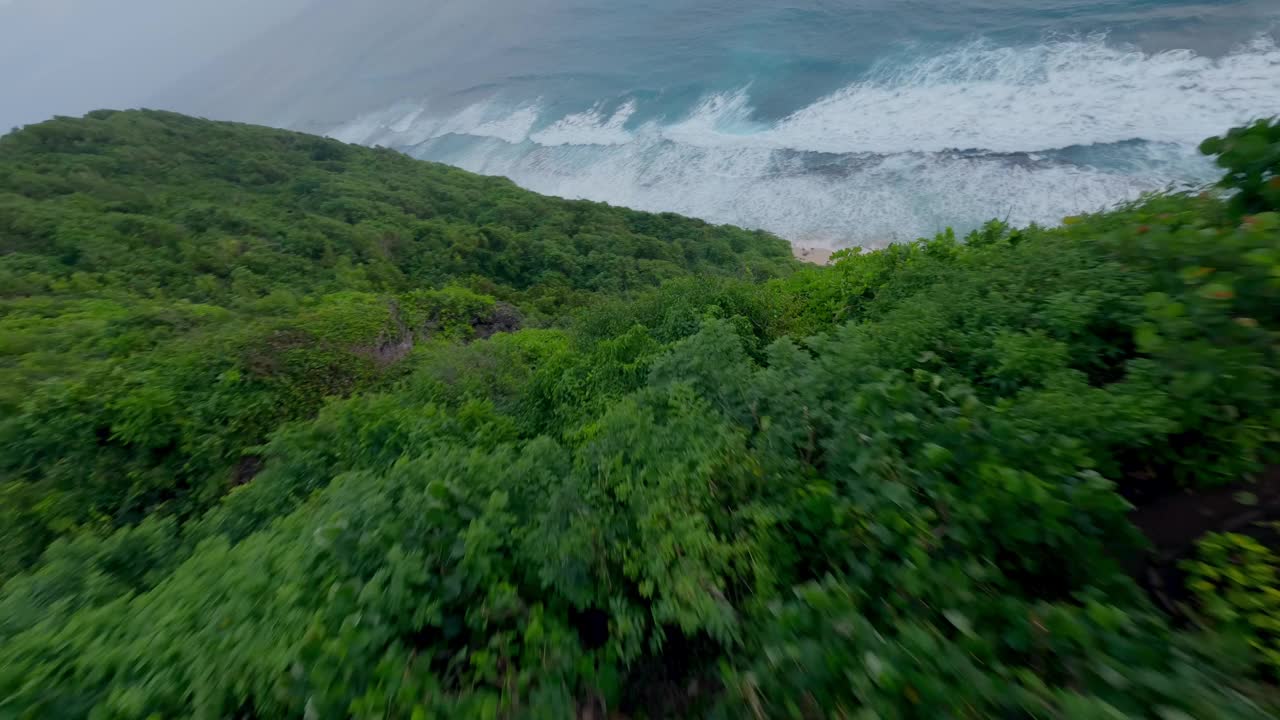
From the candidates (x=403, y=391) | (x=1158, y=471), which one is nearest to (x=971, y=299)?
(x=1158, y=471)

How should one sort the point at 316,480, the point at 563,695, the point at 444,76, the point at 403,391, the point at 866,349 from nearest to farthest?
the point at 563,695 → the point at 866,349 → the point at 316,480 → the point at 403,391 → the point at 444,76

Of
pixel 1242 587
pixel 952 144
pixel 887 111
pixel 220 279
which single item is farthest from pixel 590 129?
pixel 1242 587

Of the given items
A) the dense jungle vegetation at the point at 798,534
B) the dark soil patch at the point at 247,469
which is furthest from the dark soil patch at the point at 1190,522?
the dark soil patch at the point at 247,469

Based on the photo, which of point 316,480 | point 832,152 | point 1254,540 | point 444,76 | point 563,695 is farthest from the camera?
point 444,76

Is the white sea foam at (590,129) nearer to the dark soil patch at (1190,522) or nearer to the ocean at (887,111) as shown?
the ocean at (887,111)

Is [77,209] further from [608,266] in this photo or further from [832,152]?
[832,152]

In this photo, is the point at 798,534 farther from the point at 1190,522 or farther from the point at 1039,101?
the point at 1039,101
